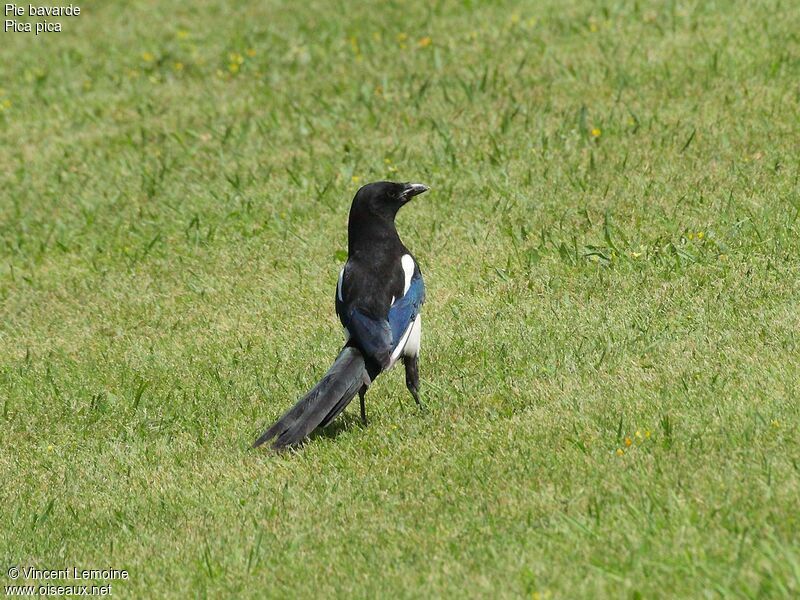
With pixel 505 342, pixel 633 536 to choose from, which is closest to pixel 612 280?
pixel 505 342

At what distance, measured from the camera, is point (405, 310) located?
288 inches

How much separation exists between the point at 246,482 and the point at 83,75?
949cm

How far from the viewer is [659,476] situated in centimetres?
552

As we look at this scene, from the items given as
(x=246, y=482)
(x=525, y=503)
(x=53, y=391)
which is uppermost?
(x=525, y=503)

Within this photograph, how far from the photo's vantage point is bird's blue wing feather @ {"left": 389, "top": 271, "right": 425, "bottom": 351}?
7.18m

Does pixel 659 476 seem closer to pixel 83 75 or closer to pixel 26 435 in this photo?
pixel 26 435

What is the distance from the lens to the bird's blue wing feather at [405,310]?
7184 millimetres

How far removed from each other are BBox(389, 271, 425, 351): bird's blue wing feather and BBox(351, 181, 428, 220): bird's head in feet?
1.68

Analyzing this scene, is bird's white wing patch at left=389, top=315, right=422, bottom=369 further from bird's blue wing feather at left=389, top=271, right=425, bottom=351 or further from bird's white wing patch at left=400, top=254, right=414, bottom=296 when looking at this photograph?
bird's white wing patch at left=400, top=254, right=414, bottom=296

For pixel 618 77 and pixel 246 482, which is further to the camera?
pixel 618 77

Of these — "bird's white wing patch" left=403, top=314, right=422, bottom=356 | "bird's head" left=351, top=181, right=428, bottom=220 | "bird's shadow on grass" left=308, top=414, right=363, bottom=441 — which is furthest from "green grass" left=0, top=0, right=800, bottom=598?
"bird's head" left=351, top=181, right=428, bottom=220

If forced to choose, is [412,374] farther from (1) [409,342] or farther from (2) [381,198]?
(2) [381,198]

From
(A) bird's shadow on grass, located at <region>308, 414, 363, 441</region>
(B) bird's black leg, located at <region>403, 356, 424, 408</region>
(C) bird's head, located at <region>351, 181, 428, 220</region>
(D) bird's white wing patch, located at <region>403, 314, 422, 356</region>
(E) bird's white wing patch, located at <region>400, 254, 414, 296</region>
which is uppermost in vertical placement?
(C) bird's head, located at <region>351, 181, 428, 220</region>

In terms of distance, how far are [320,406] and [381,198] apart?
5.44ft
